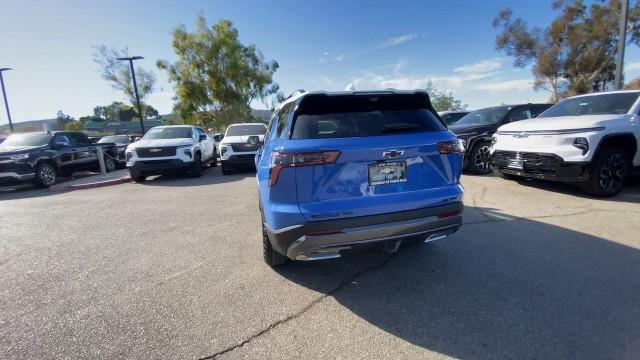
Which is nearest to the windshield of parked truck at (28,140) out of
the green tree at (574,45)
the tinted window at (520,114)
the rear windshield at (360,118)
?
the rear windshield at (360,118)

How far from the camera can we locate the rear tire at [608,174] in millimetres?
5309

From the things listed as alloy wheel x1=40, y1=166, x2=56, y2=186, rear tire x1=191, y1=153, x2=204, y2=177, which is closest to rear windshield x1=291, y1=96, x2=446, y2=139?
rear tire x1=191, y1=153, x2=204, y2=177

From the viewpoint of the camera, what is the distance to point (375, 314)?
2.54 meters

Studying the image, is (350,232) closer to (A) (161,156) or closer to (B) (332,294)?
(B) (332,294)

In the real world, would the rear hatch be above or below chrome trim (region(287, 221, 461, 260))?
above

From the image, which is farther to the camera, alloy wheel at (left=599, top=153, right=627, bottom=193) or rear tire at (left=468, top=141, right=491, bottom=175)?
rear tire at (left=468, top=141, right=491, bottom=175)

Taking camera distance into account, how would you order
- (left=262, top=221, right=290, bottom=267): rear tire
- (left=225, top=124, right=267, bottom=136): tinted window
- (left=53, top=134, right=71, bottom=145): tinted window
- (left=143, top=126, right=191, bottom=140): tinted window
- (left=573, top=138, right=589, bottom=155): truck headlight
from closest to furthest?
(left=262, top=221, right=290, bottom=267): rear tire, (left=573, top=138, right=589, bottom=155): truck headlight, (left=143, top=126, right=191, bottom=140): tinted window, (left=53, top=134, right=71, bottom=145): tinted window, (left=225, top=124, right=267, bottom=136): tinted window

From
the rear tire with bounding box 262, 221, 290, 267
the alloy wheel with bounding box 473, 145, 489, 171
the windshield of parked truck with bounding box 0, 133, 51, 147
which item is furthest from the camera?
the windshield of parked truck with bounding box 0, 133, 51, 147

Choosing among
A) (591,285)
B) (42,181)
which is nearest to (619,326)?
(591,285)

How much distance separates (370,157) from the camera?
8.16ft

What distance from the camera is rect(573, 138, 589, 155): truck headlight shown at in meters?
5.11

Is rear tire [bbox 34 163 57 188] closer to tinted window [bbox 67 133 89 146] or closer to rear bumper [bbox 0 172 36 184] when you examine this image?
rear bumper [bbox 0 172 36 184]

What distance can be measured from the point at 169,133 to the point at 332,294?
9.74m

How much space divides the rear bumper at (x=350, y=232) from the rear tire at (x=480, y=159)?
6369 mm
